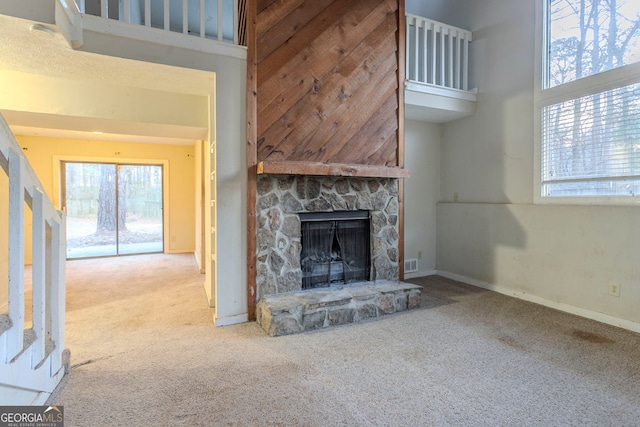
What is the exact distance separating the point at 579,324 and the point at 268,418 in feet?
9.37

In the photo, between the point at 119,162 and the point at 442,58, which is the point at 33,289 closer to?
the point at 442,58

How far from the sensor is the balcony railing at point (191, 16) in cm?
276

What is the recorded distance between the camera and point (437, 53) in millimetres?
4074

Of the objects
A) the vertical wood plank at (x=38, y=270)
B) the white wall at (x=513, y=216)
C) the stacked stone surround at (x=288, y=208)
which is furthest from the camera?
the stacked stone surround at (x=288, y=208)

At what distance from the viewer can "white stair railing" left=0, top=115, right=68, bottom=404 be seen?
4.72ft

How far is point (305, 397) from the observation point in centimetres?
180

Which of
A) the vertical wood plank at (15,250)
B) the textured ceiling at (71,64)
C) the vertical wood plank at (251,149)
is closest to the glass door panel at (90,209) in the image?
the textured ceiling at (71,64)

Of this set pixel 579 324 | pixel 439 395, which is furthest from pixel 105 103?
pixel 579 324

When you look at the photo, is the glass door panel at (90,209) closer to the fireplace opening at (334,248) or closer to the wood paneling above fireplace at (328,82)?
the fireplace opening at (334,248)

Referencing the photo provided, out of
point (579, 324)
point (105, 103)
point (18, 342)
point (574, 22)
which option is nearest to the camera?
point (18, 342)

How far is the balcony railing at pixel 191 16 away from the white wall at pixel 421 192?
250 cm

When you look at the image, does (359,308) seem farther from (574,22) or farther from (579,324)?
(574,22)

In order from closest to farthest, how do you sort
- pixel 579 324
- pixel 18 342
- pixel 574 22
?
pixel 18 342 < pixel 579 324 < pixel 574 22

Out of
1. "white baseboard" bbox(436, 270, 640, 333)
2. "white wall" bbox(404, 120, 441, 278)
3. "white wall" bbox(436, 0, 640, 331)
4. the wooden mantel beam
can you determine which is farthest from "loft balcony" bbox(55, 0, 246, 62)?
"white baseboard" bbox(436, 270, 640, 333)
